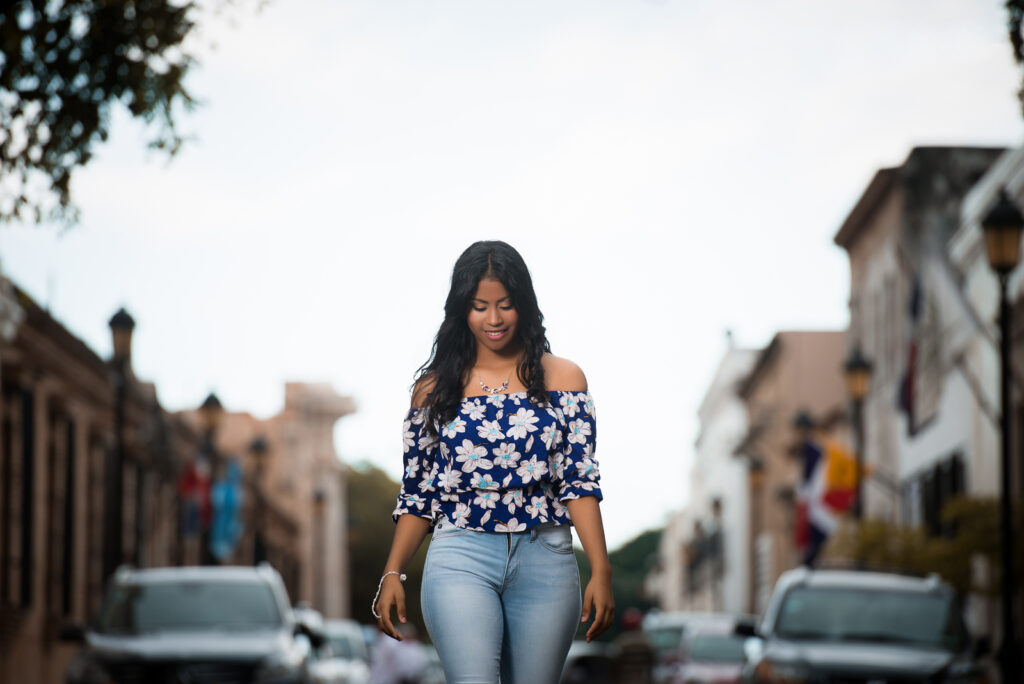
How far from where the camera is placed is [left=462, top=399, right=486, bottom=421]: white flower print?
5570mm

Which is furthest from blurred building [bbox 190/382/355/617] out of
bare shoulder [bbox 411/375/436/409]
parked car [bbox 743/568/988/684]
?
bare shoulder [bbox 411/375/436/409]

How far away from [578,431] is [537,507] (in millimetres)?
283

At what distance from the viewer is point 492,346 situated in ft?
18.5

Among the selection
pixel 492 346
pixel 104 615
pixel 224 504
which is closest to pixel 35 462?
pixel 224 504

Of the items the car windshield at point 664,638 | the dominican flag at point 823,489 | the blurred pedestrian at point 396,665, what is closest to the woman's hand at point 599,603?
the blurred pedestrian at point 396,665

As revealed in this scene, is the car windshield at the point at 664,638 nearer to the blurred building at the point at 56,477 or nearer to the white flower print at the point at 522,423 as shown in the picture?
the blurred building at the point at 56,477

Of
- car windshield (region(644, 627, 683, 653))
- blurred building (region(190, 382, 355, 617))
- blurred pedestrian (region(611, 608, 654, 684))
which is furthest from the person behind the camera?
blurred building (region(190, 382, 355, 617))

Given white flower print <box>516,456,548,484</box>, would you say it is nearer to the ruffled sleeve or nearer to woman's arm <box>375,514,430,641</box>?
the ruffled sleeve

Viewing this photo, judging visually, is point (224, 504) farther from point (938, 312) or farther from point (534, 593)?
point (534, 593)

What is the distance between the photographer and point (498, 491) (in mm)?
5512

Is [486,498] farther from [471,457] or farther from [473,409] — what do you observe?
[473,409]

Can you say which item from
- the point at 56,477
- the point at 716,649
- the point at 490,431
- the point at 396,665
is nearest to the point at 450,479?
the point at 490,431

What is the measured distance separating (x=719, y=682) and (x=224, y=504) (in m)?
15.5

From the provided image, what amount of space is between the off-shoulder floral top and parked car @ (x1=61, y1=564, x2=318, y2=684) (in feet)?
29.3
